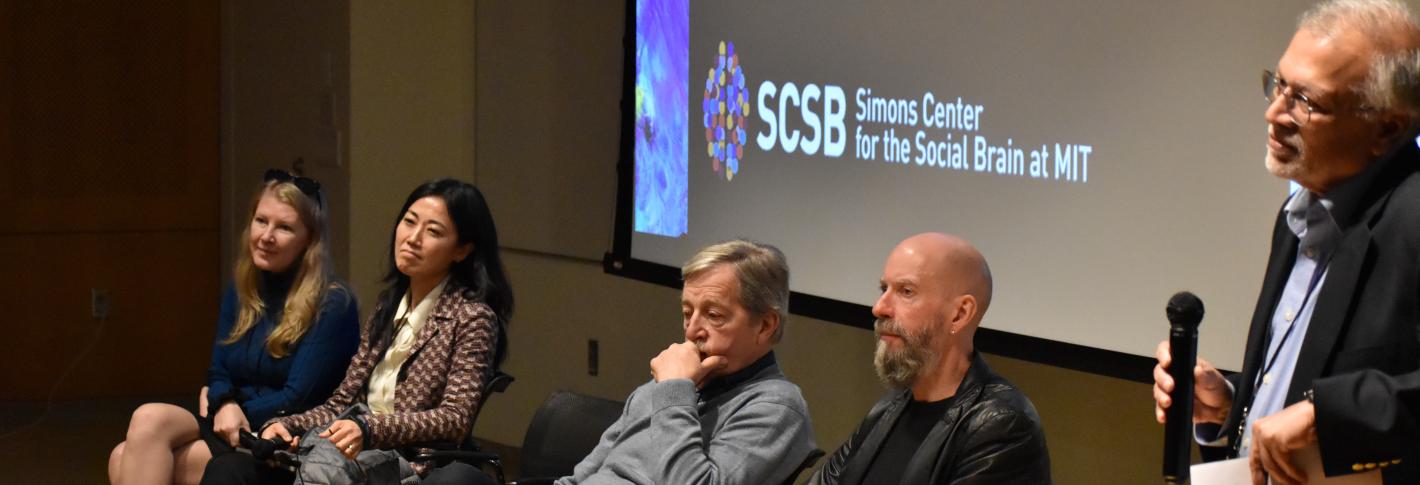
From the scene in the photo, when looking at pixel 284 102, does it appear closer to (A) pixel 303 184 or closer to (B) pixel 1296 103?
(A) pixel 303 184

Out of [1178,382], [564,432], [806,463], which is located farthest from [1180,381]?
[564,432]

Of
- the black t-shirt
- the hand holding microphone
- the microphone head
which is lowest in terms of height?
the black t-shirt

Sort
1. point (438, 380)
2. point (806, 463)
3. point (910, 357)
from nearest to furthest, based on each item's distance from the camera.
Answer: point (910, 357) → point (806, 463) → point (438, 380)

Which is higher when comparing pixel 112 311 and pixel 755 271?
pixel 755 271

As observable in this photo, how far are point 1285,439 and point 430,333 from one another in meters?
2.37

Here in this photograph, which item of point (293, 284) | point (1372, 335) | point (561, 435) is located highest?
point (1372, 335)

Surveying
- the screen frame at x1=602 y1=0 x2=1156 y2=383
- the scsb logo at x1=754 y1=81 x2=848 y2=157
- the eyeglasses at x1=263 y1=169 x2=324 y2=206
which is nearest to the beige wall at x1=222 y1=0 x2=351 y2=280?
the screen frame at x1=602 y1=0 x2=1156 y2=383

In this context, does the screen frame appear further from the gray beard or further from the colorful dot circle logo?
the gray beard

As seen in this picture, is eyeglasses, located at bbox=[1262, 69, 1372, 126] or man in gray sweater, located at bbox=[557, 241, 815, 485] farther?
man in gray sweater, located at bbox=[557, 241, 815, 485]

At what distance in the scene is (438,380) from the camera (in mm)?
3719

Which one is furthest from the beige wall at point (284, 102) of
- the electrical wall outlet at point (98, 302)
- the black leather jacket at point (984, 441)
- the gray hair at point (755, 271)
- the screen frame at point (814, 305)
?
the black leather jacket at point (984, 441)

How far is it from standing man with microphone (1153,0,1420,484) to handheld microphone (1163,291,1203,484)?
0.02 meters

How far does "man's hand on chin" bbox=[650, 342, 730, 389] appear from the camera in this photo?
2939 millimetres

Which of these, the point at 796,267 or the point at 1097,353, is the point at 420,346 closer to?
the point at 796,267
